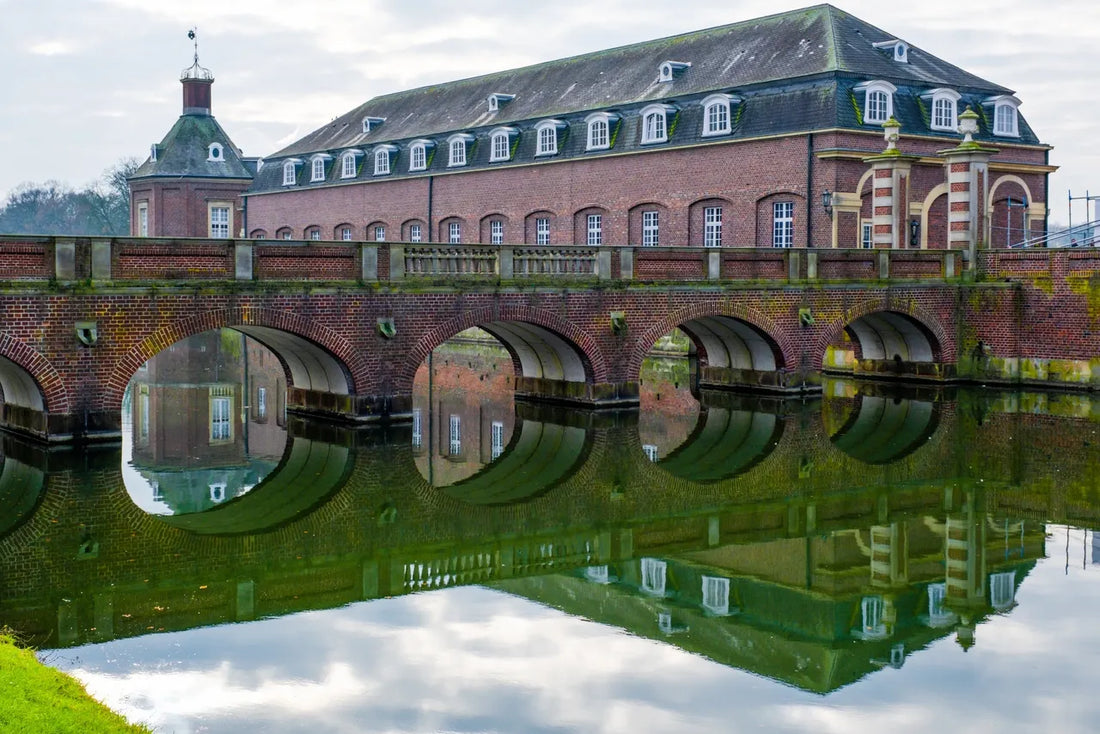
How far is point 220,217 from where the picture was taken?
6059cm

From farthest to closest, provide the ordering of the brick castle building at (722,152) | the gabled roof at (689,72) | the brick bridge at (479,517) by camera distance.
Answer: the gabled roof at (689,72), the brick castle building at (722,152), the brick bridge at (479,517)

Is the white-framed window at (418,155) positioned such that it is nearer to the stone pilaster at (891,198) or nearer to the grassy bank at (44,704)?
the stone pilaster at (891,198)

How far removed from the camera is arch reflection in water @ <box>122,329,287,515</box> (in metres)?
16.6

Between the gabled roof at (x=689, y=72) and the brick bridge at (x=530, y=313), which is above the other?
the gabled roof at (x=689, y=72)

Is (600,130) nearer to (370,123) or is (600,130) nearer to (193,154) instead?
(370,123)

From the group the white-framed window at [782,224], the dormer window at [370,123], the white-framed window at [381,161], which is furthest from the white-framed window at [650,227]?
the dormer window at [370,123]

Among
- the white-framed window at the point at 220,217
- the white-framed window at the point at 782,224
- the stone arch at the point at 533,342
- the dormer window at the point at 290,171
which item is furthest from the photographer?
the white-framed window at the point at 220,217

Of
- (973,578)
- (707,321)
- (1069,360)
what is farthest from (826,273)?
(973,578)

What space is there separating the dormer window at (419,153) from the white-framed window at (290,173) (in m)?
9.04

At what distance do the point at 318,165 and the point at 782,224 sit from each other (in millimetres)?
24681

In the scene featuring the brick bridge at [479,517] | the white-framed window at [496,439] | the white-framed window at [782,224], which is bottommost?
the brick bridge at [479,517]

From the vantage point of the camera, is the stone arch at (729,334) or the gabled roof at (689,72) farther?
the gabled roof at (689,72)

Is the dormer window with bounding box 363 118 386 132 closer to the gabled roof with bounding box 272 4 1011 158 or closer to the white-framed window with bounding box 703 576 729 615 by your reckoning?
the gabled roof with bounding box 272 4 1011 158

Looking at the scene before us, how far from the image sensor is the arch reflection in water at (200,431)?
16609 mm
